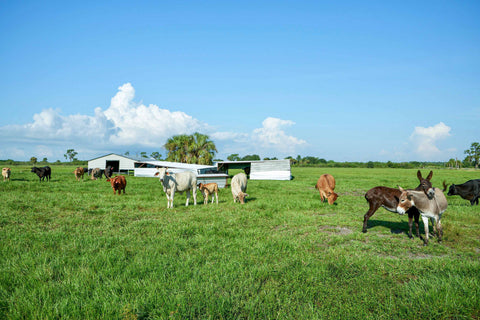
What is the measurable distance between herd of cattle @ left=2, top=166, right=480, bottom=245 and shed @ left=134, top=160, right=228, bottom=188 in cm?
635

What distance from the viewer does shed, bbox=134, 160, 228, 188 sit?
22.8 meters

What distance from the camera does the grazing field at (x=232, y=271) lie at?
144 inches

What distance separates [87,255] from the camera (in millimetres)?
5625

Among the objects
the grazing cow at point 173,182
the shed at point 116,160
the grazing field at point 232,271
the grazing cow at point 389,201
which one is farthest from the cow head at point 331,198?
the shed at point 116,160

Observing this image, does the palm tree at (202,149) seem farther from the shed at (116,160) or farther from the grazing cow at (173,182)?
the grazing cow at (173,182)

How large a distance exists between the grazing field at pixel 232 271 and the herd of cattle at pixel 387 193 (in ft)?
2.70

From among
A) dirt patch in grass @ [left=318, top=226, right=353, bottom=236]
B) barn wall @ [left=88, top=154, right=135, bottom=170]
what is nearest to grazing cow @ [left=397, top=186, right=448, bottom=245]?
dirt patch in grass @ [left=318, top=226, right=353, bottom=236]

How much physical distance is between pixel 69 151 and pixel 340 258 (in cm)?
19259

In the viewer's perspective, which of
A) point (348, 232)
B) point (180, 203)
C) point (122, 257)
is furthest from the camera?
point (180, 203)

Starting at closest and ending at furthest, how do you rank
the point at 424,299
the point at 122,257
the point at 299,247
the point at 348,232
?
1. the point at 424,299
2. the point at 122,257
3. the point at 299,247
4. the point at 348,232

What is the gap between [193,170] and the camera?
1150 inches

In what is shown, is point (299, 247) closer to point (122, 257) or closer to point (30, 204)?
point (122, 257)

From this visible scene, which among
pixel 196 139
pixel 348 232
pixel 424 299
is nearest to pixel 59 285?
pixel 424 299

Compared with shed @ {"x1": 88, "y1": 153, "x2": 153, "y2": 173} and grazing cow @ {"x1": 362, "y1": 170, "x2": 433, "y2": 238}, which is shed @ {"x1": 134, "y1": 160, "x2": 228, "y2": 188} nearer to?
shed @ {"x1": 88, "y1": 153, "x2": 153, "y2": 173}
